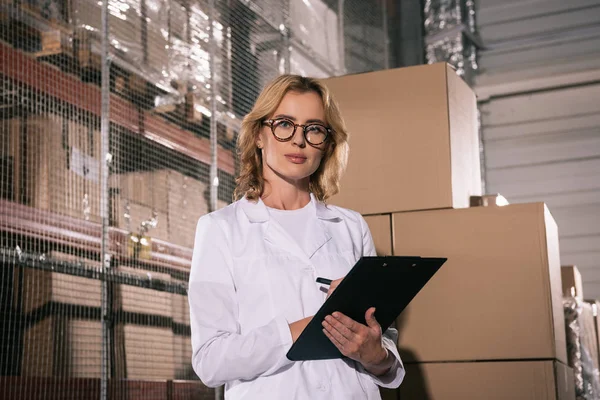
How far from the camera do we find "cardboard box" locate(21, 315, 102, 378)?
2984 mm

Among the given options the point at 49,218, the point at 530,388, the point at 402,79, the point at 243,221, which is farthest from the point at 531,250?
the point at 49,218

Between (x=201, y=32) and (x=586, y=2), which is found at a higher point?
(x=586, y=2)

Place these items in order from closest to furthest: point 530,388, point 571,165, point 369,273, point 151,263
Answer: point 369,273 → point 530,388 → point 151,263 → point 571,165

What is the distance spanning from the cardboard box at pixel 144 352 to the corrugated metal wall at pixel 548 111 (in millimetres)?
3468

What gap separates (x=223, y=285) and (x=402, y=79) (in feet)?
3.66

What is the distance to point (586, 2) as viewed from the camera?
623 cm

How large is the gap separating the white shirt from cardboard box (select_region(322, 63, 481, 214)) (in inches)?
26.1

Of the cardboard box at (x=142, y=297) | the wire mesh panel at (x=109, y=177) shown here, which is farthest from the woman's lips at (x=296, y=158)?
the cardboard box at (x=142, y=297)

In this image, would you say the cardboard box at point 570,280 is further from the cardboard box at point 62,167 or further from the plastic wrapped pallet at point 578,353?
the cardboard box at point 62,167

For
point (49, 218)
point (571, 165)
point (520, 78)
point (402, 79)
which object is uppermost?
point (520, 78)

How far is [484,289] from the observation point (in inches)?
89.6

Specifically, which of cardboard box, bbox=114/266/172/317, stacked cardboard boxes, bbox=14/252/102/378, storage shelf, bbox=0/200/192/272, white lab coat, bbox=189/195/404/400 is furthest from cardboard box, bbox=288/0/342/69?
white lab coat, bbox=189/195/404/400

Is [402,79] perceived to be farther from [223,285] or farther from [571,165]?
[571,165]

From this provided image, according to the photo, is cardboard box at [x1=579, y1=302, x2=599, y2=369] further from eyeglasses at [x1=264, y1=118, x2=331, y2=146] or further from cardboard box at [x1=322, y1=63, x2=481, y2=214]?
eyeglasses at [x1=264, y1=118, x2=331, y2=146]
